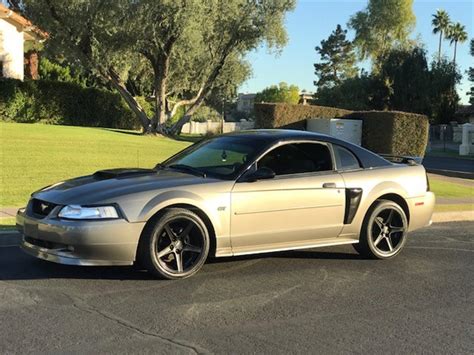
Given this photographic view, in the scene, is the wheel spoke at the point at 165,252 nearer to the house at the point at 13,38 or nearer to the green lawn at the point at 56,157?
the green lawn at the point at 56,157

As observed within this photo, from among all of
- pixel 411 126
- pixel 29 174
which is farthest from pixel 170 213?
pixel 411 126

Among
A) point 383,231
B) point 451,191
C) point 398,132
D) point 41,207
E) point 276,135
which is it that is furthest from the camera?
point 398,132

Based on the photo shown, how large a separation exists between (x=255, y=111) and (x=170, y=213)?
57.6 feet

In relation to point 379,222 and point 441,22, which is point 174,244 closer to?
point 379,222

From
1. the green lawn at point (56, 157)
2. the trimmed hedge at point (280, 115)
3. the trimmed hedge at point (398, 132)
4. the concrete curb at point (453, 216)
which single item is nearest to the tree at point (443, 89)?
the trimmed hedge at point (398, 132)

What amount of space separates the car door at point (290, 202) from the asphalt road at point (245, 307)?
0.39 metres

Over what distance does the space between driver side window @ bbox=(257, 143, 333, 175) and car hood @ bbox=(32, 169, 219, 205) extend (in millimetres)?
833

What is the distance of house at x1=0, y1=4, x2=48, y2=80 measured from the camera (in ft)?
95.5

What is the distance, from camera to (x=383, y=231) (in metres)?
7.07

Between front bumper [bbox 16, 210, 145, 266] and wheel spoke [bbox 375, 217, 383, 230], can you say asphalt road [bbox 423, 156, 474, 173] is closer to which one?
wheel spoke [bbox 375, 217, 383, 230]

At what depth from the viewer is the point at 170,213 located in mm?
5613

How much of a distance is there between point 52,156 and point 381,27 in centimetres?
5116

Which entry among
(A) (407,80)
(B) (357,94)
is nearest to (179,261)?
(A) (407,80)

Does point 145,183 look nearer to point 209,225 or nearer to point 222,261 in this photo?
point 209,225
